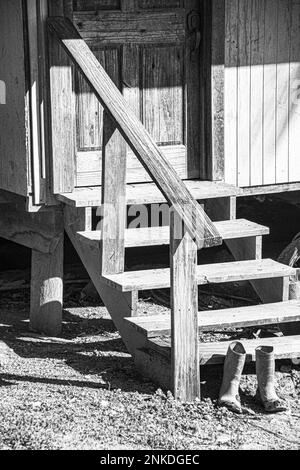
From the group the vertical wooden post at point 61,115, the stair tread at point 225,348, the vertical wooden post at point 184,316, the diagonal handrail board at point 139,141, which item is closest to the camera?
the diagonal handrail board at point 139,141

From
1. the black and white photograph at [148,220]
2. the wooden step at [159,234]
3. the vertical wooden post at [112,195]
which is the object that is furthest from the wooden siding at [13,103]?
the vertical wooden post at [112,195]

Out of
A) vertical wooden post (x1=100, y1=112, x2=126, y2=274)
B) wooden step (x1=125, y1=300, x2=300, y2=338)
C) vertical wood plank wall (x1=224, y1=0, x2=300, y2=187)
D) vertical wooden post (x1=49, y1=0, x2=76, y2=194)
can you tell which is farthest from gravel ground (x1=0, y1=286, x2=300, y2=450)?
vertical wood plank wall (x1=224, y1=0, x2=300, y2=187)

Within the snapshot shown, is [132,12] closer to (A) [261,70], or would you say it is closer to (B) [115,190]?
(A) [261,70]

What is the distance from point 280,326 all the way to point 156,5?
2.56m

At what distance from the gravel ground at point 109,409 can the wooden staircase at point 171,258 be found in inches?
8.5

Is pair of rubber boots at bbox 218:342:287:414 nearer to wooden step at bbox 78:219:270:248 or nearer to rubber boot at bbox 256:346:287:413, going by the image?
rubber boot at bbox 256:346:287:413

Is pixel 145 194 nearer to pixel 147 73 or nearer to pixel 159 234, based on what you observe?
pixel 159 234

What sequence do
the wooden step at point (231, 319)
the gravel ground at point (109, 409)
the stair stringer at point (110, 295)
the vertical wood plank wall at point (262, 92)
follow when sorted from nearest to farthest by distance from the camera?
1. the gravel ground at point (109, 409)
2. the wooden step at point (231, 319)
3. the stair stringer at point (110, 295)
4. the vertical wood plank wall at point (262, 92)

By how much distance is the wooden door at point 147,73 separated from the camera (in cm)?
706

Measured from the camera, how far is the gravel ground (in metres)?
5.32

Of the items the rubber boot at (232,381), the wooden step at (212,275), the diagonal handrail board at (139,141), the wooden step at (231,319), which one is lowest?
the rubber boot at (232,381)

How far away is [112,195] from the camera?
627cm

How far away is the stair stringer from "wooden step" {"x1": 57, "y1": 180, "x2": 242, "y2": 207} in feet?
0.42

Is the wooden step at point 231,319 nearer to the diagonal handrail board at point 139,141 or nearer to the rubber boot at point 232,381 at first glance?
the rubber boot at point 232,381
